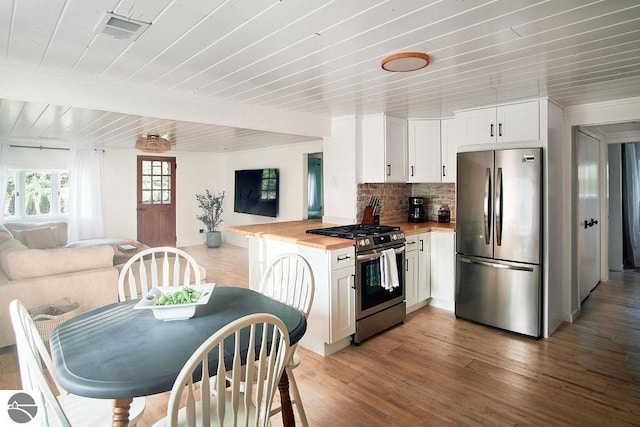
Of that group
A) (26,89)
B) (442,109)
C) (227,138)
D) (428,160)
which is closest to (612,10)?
(442,109)

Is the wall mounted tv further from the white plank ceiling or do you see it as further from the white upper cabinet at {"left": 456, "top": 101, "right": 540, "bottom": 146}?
the white upper cabinet at {"left": 456, "top": 101, "right": 540, "bottom": 146}

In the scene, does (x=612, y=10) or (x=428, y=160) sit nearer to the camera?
(x=612, y=10)

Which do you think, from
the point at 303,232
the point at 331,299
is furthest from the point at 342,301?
the point at 303,232

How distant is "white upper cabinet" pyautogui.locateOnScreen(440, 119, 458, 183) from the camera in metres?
4.05

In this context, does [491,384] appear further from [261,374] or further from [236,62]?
[236,62]

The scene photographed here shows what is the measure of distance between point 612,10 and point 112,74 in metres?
2.91

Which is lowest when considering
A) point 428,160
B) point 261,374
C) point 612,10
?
point 261,374

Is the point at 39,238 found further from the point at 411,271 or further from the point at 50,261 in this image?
the point at 411,271

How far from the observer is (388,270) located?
10.8ft

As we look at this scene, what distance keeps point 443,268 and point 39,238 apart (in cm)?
574

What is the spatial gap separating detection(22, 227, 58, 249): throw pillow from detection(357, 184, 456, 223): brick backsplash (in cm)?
486

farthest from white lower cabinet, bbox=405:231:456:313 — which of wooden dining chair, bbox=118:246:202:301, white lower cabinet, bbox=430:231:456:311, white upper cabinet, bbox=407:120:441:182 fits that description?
wooden dining chair, bbox=118:246:202:301

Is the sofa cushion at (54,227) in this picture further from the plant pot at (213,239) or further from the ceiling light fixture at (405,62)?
the ceiling light fixture at (405,62)

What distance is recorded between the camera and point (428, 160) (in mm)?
4215
